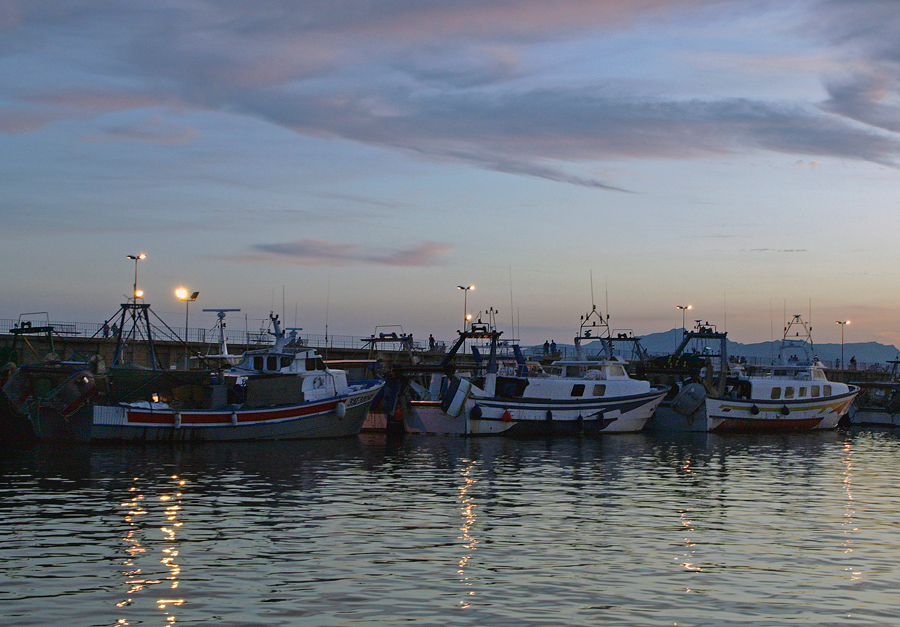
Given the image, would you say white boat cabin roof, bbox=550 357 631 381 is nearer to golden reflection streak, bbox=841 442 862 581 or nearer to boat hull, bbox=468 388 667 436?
boat hull, bbox=468 388 667 436

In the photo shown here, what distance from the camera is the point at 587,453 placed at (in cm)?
4103

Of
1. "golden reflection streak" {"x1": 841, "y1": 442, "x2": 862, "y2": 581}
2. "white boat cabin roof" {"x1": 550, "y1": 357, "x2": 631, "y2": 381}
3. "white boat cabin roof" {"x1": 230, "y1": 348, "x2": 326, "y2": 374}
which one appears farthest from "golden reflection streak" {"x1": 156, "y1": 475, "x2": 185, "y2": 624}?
"white boat cabin roof" {"x1": 550, "y1": 357, "x2": 631, "y2": 381}

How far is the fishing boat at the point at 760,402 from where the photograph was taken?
55.7m

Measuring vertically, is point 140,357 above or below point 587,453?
above

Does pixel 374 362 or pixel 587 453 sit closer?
pixel 587 453

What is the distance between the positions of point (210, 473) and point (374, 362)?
27636 millimetres

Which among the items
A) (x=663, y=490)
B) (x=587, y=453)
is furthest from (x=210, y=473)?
(x=587, y=453)

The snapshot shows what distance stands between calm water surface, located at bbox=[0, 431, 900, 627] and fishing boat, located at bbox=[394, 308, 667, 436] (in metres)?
14.2

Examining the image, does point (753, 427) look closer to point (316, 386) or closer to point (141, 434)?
point (316, 386)

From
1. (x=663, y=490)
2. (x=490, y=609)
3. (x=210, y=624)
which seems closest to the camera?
(x=210, y=624)

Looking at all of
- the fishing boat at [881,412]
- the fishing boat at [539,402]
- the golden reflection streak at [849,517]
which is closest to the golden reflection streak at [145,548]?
the golden reflection streak at [849,517]

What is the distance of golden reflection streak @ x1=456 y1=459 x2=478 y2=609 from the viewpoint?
51.9ft

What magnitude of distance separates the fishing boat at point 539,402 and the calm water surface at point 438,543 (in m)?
14.2

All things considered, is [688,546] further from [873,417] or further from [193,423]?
[873,417]
